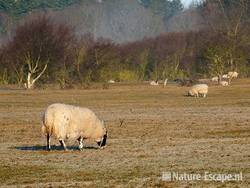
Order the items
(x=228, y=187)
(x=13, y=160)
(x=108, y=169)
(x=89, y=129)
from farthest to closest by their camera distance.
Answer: (x=89, y=129), (x=13, y=160), (x=108, y=169), (x=228, y=187)

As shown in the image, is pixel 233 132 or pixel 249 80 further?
pixel 249 80

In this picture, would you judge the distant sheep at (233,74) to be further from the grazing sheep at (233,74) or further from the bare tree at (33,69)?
the bare tree at (33,69)

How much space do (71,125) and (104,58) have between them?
83.5 metres

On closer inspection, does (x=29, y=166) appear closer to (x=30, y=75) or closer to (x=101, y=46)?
(x=30, y=75)

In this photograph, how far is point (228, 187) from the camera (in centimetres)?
1617

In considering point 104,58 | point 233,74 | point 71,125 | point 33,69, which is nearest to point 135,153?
point 71,125

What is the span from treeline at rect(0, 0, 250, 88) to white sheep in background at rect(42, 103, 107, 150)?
225ft

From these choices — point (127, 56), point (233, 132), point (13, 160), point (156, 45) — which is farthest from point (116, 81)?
point (13, 160)

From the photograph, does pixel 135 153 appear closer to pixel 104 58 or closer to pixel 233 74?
pixel 233 74

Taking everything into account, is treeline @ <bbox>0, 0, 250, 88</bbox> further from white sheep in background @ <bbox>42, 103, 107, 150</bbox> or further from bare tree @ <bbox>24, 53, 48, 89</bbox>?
white sheep in background @ <bbox>42, 103, 107, 150</bbox>

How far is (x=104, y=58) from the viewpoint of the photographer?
108 meters

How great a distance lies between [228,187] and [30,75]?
8098cm

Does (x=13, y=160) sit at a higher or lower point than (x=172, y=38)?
lower

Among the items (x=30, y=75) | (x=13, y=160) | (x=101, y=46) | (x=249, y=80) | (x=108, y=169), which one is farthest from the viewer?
(x=101, y=46)
